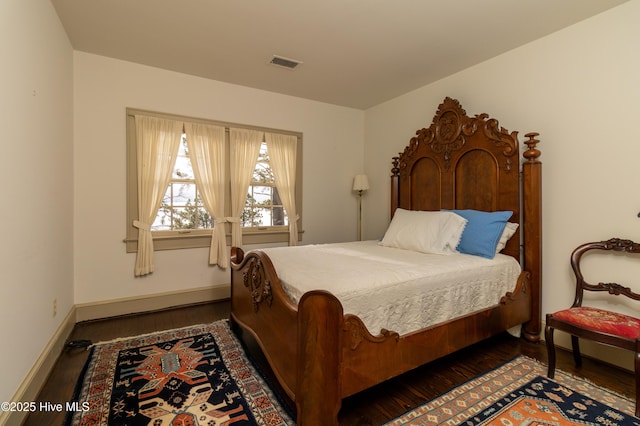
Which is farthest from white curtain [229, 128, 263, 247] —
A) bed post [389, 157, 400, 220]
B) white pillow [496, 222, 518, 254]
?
white pillow [496, 222, 518, 254]

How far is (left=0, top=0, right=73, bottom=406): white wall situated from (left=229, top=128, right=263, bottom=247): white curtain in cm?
159

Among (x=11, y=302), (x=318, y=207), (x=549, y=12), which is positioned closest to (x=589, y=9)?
(x=549, y=12)

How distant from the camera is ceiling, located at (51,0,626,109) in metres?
2.23

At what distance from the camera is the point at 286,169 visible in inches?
159

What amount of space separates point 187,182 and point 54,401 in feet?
7.59

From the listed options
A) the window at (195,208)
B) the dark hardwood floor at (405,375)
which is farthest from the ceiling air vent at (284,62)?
the dark hardwood floor at (405,375)

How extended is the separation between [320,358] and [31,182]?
2.10 m

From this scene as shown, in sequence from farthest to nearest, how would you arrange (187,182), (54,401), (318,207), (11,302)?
1. (318,207)
2. (187,182)
3. (54,401)
4. (11,302)

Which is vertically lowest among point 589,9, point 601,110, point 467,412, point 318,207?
point 467,412

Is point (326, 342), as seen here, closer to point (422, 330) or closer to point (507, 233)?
point (422, 330)

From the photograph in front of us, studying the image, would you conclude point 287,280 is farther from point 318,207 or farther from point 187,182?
point 318,207

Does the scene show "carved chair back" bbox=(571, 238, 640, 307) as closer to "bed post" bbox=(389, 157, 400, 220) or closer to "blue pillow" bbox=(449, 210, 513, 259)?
"blue pillow" bbox=(449, 210, 513, 259)

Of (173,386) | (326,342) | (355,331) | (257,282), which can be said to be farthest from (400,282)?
(173,386)

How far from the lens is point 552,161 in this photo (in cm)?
258
